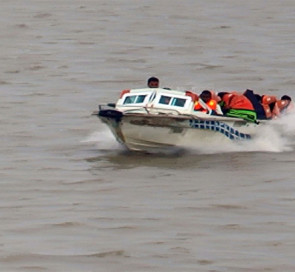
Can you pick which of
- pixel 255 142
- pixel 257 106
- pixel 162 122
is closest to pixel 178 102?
pixel 162 122

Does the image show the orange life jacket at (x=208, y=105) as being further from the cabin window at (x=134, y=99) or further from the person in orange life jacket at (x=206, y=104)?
the cabin window at (x=134, y=99)

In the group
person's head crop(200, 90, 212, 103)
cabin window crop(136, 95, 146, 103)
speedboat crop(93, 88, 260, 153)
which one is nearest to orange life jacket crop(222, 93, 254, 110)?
speedboat crop(93, 88, 260, 153)

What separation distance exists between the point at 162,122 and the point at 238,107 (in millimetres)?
2124

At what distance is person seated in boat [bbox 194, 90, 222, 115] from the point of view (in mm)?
29328

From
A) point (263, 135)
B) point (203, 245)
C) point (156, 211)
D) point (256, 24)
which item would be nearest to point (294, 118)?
point (263, 135)

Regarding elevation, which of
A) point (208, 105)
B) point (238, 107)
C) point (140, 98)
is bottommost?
point (238, 107)

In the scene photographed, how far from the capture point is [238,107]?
30.3m

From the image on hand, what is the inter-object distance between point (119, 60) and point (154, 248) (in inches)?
933

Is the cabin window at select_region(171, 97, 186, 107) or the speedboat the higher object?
the cabin window at select_region(171, 97, 186, 107)

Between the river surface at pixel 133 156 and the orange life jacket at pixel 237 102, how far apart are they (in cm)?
73

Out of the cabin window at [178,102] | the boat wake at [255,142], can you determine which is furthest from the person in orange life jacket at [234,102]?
the cabin window at [178,102]

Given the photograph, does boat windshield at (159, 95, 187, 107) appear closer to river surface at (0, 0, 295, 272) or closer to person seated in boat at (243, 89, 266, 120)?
river surface at (0, 0, 295, 272)

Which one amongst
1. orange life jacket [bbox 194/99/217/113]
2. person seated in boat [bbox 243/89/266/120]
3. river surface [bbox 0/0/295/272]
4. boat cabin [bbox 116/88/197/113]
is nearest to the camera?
river surface [bbox 0/0/295/272]

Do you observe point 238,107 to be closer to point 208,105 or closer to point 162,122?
point 208,105
